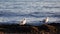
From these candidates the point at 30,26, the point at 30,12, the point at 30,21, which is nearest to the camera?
the point at 30,26

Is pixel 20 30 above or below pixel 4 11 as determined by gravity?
below

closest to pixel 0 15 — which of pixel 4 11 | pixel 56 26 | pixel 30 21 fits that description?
pixel 4 11

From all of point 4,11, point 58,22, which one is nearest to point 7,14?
point 4,11

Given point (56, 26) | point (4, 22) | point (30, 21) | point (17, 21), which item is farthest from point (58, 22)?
point (4, 22)

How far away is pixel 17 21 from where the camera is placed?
6.32m

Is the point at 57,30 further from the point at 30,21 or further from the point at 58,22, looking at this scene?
the point at 30,21

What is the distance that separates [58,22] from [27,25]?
111cm

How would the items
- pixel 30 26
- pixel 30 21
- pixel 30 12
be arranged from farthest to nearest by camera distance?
pixel 30 12, pixel 30 21, pixel 30 26

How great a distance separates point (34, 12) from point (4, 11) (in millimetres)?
1156

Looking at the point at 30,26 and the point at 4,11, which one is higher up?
the point at 4,11

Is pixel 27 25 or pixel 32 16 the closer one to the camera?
pixel 27 25

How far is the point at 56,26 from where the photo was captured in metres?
5.88

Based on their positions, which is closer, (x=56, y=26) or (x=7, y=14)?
(x=56, y=26)

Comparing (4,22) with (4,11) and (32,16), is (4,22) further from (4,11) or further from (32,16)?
(32,16)
